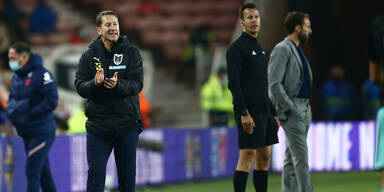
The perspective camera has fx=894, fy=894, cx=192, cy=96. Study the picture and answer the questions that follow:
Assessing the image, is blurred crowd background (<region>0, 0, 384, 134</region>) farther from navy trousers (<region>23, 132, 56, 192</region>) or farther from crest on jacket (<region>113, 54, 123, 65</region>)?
crest on jacket (<region>113, 54, 123, 65</region>)

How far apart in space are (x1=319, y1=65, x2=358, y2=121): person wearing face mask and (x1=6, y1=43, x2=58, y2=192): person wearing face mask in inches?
419

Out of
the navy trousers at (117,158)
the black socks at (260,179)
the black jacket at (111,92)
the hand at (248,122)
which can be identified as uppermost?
the black jacket at (111,92)

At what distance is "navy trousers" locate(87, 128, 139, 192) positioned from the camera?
27.3ft

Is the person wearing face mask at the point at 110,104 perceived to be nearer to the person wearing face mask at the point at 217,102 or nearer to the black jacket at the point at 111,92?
the black jacket at the point at 111,92

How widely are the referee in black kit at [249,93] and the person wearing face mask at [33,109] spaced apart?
239cm

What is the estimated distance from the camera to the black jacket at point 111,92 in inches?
325

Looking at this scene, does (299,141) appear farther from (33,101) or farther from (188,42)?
(188,42)

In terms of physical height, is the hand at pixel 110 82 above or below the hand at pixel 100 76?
below

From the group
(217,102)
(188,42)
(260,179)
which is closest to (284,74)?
(260,179)

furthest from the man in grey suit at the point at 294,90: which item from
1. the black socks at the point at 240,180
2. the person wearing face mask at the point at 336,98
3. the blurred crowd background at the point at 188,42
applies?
the person wearing face mask at the point at 336,98

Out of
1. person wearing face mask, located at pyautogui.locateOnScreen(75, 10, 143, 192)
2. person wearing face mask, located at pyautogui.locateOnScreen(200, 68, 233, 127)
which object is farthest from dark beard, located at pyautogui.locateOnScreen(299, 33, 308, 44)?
→ person wearing face mask, located at pyautogui.locateOnScreen(200, 68, 233, 127)

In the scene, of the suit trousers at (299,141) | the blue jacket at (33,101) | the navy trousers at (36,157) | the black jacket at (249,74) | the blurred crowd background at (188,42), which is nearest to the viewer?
the black jacket at (249,74)

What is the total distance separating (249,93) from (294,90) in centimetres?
52

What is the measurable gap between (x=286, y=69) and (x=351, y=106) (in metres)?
11.6
